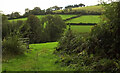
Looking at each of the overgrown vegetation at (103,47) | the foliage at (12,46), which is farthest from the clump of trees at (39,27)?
the overgrown vegetation at (103,47)

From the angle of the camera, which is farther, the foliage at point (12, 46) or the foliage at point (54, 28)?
the foliage at point (54, 28)

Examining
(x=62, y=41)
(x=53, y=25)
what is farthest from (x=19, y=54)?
(x=53, y=25)

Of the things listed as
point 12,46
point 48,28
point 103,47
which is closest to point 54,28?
point 48,28

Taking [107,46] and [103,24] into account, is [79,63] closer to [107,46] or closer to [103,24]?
[107,46]

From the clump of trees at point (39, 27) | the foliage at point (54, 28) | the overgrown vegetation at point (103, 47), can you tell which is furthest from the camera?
the foliage at point (54, 28)

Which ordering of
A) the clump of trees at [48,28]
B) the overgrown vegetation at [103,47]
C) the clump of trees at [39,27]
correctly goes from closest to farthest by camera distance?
1. the overgrown vegetation at [103,47]
2. the clump of trees at [39,27]
3. the clump of trees at [48,28]

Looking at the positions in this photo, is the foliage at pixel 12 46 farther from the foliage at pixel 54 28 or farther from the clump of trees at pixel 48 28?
the foliage at pixel 54 28

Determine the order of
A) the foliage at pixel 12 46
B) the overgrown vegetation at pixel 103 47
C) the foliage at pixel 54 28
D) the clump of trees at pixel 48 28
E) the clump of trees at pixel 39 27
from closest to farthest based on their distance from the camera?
the overgrown vegetation at pixel 103 47
the foliage at pixel 12 46
the clump of trees at pixel 39 27
the clump of trees at pixel 48 28
the foliage at pixel 54 28

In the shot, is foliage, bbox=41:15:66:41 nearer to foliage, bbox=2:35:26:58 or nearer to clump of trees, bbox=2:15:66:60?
clump of trees, bbox=2:15:66:60

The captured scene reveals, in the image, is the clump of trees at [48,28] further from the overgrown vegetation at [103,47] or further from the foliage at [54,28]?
the overgrown vegetation at [103,47]

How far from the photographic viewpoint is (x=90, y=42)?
8.29 m

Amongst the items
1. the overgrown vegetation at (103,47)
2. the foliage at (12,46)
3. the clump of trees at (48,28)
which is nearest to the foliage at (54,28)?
the clump of trees at (48,28)

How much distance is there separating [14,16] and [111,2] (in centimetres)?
4493

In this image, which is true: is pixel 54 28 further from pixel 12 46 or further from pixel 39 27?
pixel 12 46
